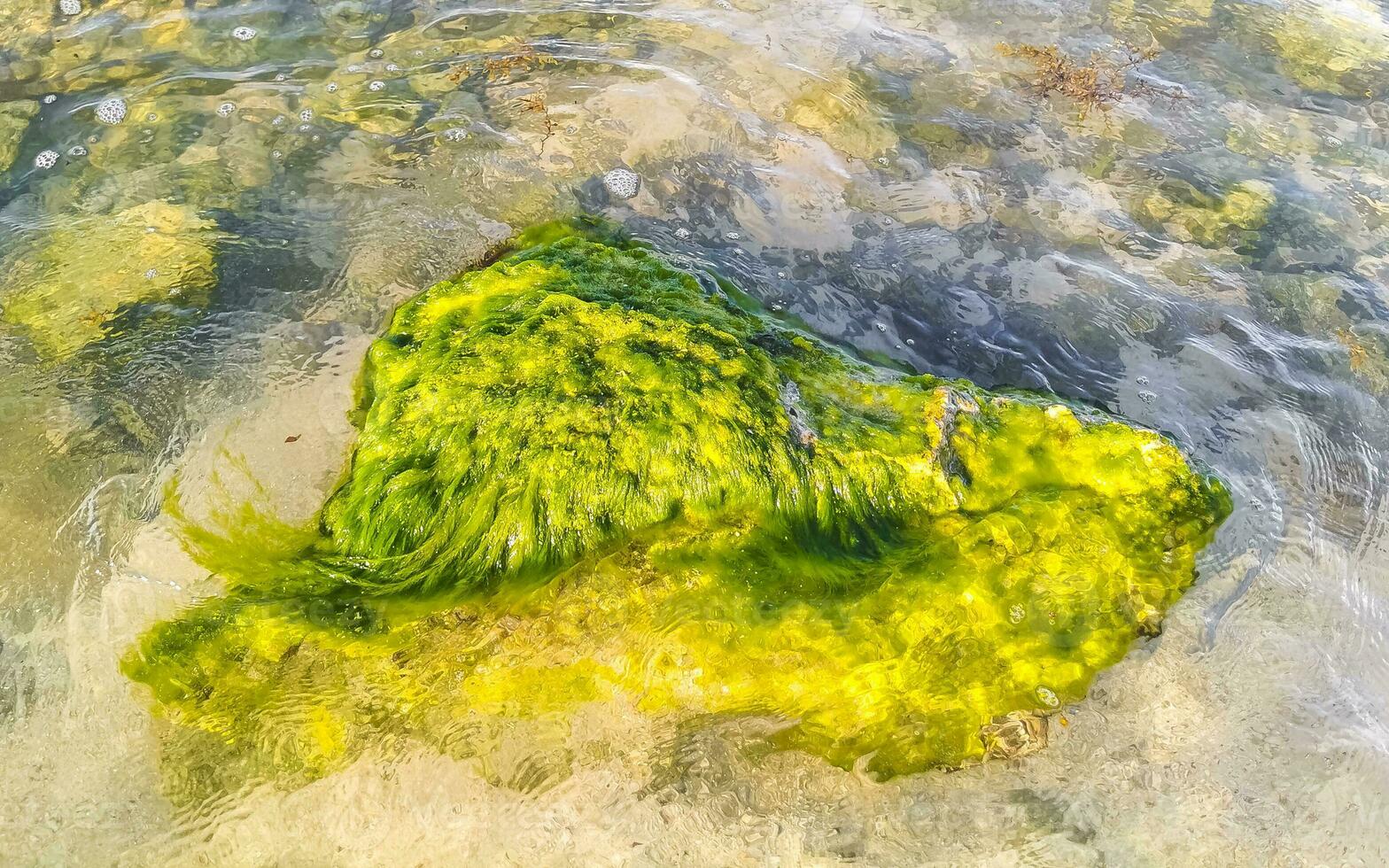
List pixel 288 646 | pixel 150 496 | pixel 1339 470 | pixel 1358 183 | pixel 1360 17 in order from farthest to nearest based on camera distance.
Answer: pixel 1360 17 < pixel 1358 183 < pixel 1339 470 < pixel 150 496 < pixel 288 646

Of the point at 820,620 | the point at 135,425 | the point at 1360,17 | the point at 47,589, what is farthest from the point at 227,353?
the point at 1360,17

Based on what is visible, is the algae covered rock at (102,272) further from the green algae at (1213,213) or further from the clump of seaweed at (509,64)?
the green algae at (1213,213)

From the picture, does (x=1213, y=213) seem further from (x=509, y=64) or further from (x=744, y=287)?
(x=509, y=64)

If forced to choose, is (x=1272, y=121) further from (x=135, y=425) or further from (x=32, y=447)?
(x=32, y=447)

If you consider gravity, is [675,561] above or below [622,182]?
below

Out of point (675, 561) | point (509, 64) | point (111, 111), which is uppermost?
point (509, 64)

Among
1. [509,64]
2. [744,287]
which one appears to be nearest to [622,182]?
[744,287]
